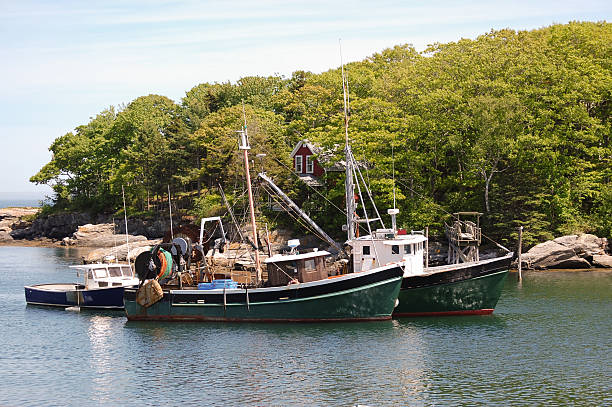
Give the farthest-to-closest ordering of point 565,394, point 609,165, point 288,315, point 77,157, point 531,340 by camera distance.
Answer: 1. point 77,157
2. point 609,165
3. point 288,315
4. point 531,340
5. point 565,394

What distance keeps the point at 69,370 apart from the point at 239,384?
8369 mm

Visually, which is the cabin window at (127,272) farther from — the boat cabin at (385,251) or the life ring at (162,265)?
the boat cabin at (385,251)

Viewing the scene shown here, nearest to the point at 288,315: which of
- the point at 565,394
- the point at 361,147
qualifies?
the point at 565,394

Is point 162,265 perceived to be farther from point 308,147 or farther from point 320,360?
point 308,147

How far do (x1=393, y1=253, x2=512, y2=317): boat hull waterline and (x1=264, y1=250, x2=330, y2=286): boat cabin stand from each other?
4821mm

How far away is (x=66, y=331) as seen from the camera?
39469 mm

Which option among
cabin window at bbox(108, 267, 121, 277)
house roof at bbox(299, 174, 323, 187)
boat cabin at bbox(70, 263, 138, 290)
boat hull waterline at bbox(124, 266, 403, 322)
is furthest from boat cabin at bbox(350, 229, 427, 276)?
house roof at bbox(299, 174, 323, 187)

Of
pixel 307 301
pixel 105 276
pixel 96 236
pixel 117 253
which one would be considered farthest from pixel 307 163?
pixel 307 301

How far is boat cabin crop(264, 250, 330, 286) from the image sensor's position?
37.1 metres

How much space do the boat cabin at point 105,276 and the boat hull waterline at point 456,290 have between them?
17.8 metres

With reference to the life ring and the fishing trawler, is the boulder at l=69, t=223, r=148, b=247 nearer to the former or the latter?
the life ring

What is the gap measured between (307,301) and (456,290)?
324 inches

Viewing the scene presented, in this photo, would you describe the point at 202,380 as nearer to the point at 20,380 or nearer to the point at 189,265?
the point at 20,380

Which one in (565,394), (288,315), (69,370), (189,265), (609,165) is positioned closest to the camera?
(565,394)
